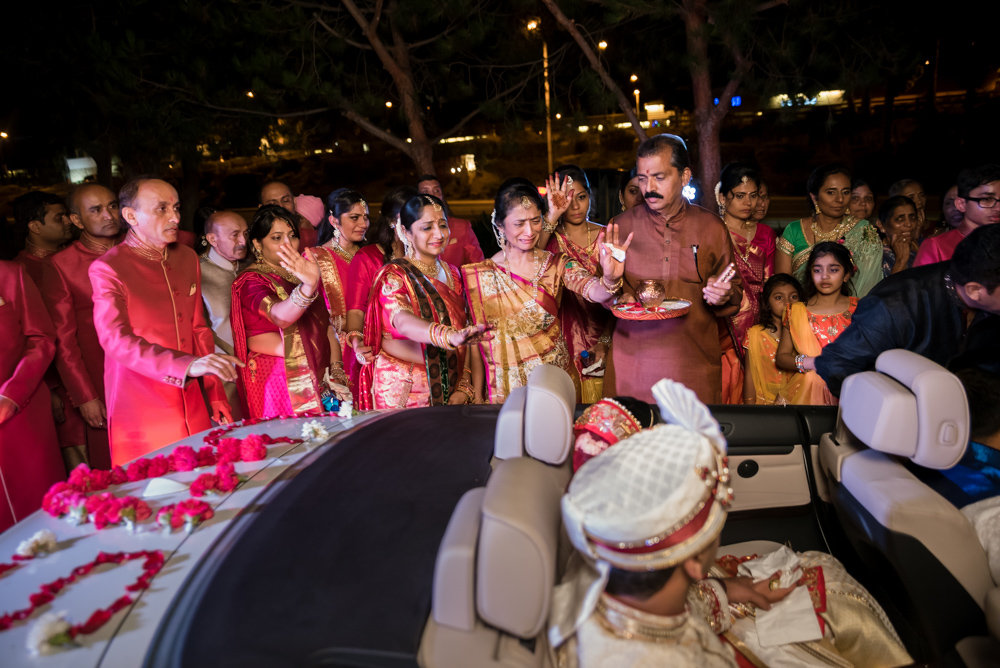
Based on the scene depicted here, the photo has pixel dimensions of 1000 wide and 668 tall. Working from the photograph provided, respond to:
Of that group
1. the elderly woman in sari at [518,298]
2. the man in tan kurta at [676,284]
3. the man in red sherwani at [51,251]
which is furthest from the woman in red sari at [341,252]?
the man in tan kurta at [676,284]

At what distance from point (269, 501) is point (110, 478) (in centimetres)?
62

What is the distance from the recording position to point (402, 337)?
3.17m

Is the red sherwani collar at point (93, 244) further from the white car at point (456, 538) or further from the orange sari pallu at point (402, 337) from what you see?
the white car at point (456, 538)

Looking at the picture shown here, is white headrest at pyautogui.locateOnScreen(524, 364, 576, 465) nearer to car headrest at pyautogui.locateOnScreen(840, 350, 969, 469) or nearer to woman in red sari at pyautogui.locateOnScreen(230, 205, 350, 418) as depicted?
car headrest at pyautogui.locateOnScreen(840, 350, 969, 469)

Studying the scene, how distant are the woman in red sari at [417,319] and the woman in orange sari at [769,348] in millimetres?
1605

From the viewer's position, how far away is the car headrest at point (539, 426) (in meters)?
1.58

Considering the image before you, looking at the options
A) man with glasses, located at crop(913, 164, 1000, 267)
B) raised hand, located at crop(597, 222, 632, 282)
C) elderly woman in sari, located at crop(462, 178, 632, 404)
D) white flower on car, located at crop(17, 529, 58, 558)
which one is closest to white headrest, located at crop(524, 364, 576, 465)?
white flower on car, located at crop(17, 529, 58, 558)

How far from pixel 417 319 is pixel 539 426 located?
1.38 metres

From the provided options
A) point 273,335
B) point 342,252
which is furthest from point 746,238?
point 273,335

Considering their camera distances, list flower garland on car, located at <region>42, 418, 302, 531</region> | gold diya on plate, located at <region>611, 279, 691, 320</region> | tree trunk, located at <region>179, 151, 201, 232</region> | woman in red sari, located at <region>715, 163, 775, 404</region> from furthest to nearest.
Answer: tree trunk, located at <region>179, 151, 201, 232</region> < woman in red sari, located at <region>715, 163, 775, 404</region> < gold diya on plate, located at <region>611, 279, 691, 320</region> < flower garland on car, located at <region>42, 418, 302, 531</region>

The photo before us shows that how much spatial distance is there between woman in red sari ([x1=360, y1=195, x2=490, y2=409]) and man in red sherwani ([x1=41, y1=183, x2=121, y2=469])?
4.30ft

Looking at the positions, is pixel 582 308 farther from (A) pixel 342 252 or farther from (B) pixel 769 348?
(A) pixel 342 252

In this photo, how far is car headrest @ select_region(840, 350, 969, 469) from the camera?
60.8 inches

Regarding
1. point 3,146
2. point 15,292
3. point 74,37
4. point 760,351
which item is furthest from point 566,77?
point 3,146
